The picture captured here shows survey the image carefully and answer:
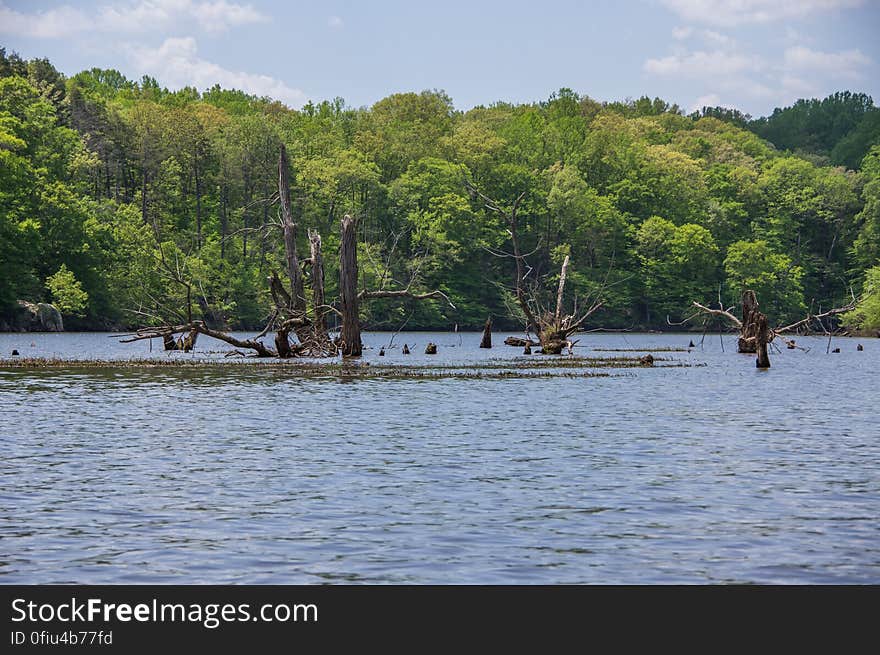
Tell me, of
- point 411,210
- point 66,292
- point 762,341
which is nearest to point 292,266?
point 762,341

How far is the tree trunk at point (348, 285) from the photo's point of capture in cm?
6041

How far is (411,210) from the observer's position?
445 ft

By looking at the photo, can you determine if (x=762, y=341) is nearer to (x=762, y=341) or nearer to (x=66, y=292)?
(x=762, y=341)

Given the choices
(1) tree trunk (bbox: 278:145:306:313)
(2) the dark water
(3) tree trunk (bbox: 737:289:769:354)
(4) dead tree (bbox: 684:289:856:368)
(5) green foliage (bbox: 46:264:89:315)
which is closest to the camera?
(2) the dark water

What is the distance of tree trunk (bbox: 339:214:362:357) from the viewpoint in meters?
60.4

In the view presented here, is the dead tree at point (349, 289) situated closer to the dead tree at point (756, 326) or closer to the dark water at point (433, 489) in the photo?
the dead tree at point (756, 326)

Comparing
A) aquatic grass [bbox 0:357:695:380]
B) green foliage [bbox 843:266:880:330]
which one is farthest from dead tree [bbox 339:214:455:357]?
green foliage [bbox 843:266:880:330]

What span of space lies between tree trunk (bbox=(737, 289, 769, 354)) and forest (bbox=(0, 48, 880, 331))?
30.3 metres

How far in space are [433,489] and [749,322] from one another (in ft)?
190

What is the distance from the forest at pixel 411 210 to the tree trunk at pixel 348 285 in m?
45.9

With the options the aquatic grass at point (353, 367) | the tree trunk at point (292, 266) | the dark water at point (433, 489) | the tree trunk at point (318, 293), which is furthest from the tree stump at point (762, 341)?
the tree trunk at point (292, 266)

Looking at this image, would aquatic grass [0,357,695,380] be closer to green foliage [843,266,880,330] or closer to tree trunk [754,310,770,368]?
tree trunk [754,310,770,368]
